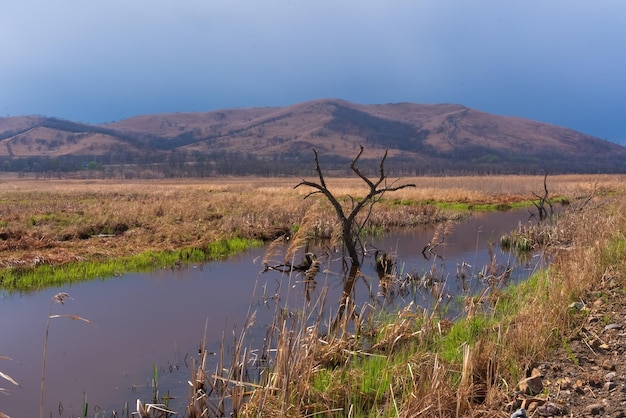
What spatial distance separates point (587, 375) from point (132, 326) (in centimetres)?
793

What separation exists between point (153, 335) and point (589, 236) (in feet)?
31.7

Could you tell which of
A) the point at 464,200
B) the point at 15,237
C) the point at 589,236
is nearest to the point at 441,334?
the point at 589,236

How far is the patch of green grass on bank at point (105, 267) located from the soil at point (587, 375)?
11.9 m

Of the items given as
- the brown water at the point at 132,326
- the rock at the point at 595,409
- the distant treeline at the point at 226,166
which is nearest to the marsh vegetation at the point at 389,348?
the brown water at the point at 132,326

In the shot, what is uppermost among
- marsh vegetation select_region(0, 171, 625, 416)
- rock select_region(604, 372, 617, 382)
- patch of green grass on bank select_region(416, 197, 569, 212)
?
patch of green grass on bank select_region(416, 197, 569, 212)

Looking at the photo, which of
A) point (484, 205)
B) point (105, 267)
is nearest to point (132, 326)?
point (105, 267)

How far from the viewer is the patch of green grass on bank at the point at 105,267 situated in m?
13.2

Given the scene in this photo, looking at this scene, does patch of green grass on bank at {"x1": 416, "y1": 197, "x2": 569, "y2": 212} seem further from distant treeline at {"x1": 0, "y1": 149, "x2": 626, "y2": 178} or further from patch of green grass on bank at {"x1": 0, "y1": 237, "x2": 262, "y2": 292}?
distant treeline at {"x1": 0, "y1": 149, "x2": 626, "y2": 178}

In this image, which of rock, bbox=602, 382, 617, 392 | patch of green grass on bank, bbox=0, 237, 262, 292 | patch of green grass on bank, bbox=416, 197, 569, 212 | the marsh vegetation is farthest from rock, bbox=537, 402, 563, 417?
patch of green grass on bank, bbox=416, 197, 569, 212

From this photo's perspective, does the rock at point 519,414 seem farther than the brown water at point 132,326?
No

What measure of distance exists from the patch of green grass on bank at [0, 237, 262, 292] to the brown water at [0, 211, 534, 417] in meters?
0.66

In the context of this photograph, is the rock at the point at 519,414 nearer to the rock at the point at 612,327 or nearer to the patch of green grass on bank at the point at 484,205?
the rock at the point at 612,327

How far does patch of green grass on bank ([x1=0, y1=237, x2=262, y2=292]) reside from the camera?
43.3ft

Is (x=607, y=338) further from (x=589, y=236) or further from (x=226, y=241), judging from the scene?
(x=226, y=241)
